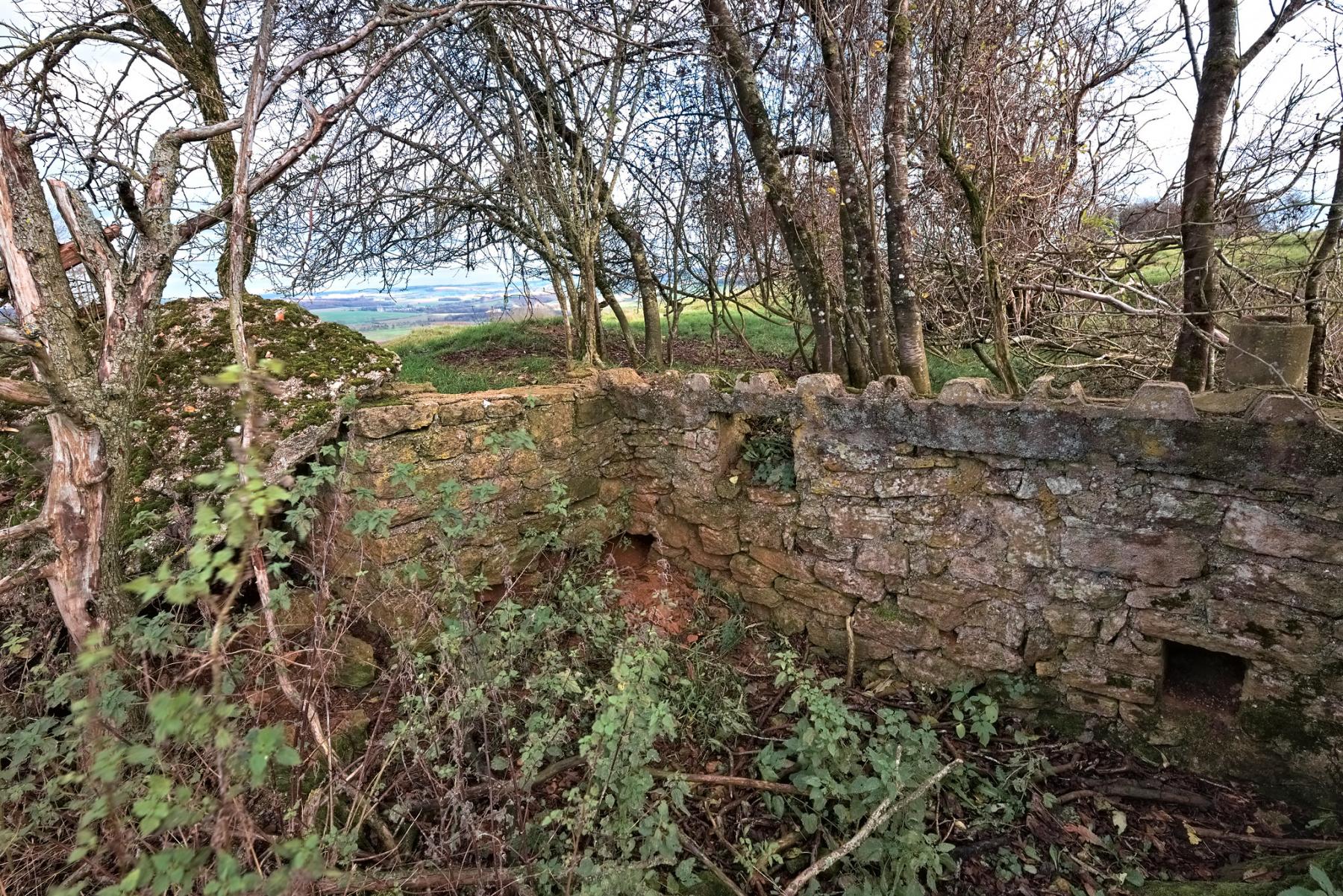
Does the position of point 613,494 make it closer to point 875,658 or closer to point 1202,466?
point 875,658

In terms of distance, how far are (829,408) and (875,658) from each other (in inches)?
55.2

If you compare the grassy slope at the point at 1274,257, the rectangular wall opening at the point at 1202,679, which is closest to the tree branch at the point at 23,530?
the rectangular wall opening at the point at 1202,679

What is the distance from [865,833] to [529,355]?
5635 millimetres

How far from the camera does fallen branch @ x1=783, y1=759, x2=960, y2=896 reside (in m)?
2.26

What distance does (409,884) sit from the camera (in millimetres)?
2238

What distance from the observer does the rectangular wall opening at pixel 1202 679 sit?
2.75 m

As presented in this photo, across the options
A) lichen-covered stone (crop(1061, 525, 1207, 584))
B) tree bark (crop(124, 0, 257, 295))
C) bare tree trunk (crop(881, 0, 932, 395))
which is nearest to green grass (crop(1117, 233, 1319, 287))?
lichen-covered stone (crop(1061, 525, 1207, 584))

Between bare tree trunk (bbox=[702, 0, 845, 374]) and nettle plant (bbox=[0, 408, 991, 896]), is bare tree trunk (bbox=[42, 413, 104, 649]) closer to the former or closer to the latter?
nettle plant (bbox=[0, 408, 991, 896])

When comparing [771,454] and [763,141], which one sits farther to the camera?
[763,141]

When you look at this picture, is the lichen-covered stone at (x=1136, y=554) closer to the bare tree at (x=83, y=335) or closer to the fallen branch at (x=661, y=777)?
the fallen branch at (x=661, y=777)

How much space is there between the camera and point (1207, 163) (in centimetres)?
317

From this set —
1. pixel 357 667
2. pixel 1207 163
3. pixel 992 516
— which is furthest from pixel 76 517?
pixel 1207 163

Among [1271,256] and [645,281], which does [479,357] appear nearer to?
[645,281]

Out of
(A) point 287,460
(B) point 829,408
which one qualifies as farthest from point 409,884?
(B) point 829,408
